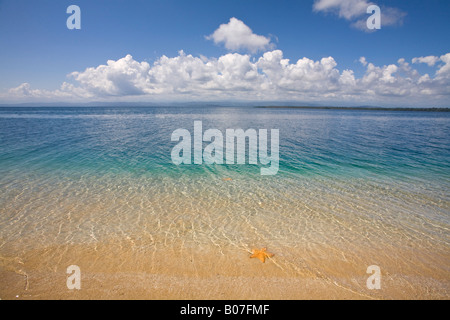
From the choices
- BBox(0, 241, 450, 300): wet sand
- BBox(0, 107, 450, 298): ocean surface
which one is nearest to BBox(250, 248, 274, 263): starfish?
BBox(0, 241, 450, 300): wet sand

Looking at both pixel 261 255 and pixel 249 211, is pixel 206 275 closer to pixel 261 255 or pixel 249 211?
pixel 261 255

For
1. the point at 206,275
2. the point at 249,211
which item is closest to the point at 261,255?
the point at 206,275

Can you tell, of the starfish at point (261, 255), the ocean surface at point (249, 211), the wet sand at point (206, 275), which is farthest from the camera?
the ocean surface at point (249, 211)

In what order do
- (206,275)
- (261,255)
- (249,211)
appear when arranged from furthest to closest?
(249,211)
(261,255)
(206,275)

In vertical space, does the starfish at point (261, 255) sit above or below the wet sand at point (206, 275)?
above

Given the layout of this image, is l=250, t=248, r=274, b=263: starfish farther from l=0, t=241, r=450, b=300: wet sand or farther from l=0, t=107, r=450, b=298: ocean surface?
l=0, t=107, r=450, b=298: ocean surface

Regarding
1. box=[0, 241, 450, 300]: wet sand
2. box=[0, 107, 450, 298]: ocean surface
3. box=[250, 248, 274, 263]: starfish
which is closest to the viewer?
box=[0, 241, 450, 300]: wet sand

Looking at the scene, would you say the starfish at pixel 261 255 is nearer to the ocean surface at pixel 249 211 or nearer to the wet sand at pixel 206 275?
the wet sand at pixel 206 275

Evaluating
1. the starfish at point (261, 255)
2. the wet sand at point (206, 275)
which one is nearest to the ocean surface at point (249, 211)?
the wet sand at point (206, 275)

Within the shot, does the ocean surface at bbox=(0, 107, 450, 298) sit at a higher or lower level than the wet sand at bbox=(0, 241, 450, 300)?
higher

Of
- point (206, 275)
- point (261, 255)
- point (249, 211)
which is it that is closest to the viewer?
point (206, 275)

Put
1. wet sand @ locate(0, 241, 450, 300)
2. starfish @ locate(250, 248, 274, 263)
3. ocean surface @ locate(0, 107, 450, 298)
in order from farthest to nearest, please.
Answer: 1. ocean surface @ locate(0, 107, 450, 298)
2. starfish @ locate(250, 248, 274, 263)
3. wet sand @ locate(0, 241, 450, 300)

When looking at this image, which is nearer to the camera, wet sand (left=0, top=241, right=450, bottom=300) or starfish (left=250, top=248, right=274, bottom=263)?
wet sand (left=0, top=241, right=450, bottom=300)

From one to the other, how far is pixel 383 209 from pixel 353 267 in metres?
4.62
